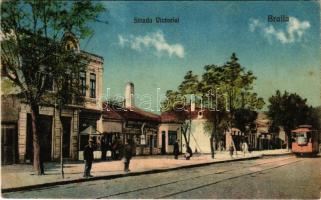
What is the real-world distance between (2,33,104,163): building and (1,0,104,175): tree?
2.95 metres

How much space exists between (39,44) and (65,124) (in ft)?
33.2

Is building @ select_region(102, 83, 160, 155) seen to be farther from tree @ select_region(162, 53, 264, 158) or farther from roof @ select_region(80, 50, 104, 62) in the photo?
roof @ select_region(80, 50, 104, 62)

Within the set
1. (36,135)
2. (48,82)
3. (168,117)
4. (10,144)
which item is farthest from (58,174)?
(168,117)

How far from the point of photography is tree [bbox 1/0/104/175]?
1672 centimetres

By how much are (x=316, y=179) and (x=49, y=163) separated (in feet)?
42.1

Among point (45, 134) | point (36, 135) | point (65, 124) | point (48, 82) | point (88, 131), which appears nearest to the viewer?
point (48, 82)

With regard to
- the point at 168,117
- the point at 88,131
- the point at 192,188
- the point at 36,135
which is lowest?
the point at 192,188

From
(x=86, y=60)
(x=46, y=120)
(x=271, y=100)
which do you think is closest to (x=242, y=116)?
(x=271, y=100)

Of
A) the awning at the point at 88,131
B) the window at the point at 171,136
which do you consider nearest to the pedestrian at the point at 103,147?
the awning at the point at 88,131

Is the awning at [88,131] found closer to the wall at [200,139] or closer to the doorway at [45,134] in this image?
the doorway at [45,134]

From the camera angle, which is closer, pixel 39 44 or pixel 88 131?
pixel 39 44

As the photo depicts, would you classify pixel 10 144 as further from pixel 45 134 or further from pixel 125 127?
pixel 125 127

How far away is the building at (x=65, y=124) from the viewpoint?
23.3 m

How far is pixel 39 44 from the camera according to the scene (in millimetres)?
17250
